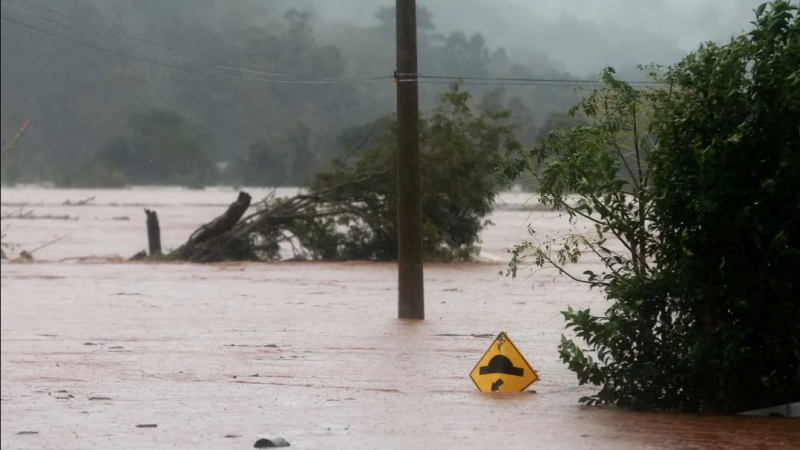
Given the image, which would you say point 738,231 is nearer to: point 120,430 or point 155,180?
point 120,430

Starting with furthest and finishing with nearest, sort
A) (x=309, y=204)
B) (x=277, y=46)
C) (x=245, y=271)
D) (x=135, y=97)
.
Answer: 1. (x=277, y=46)
2. (x=135, y=97)
3. (x=309, y=204)
4. (x=245, y=271)

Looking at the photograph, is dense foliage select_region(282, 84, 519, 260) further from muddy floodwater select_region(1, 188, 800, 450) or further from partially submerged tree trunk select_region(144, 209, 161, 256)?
partially submerged tree trunk select_region(144, 209, 161, 256)

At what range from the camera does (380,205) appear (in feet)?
117

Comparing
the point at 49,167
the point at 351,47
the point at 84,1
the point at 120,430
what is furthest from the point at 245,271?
the point at 351,47

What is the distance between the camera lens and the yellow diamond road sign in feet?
39.9

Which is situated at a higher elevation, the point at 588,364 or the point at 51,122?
the point at 51,122

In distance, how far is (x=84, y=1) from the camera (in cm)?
2216

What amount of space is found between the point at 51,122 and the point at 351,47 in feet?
92.9

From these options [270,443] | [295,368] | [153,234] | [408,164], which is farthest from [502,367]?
[153,234]

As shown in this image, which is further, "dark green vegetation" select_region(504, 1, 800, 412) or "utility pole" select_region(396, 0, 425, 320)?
"utility pole" select_region(396, 0, 425, 320)

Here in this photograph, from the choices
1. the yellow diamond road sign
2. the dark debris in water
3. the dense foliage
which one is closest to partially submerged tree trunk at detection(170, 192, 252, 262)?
the dense foliage

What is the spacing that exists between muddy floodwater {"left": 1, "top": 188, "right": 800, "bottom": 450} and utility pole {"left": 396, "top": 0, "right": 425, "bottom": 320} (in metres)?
0.68

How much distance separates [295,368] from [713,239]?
221 inches

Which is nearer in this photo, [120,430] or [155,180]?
[120,430]
